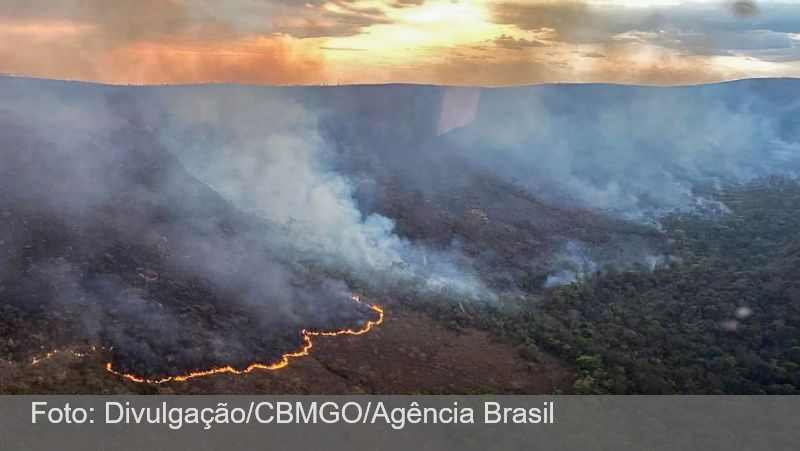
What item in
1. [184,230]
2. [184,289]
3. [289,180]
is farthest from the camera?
[289,180]

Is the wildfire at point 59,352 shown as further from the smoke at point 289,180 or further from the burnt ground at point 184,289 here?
the smoke at point 289,180

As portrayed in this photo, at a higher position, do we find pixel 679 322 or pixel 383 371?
pixel 383 371

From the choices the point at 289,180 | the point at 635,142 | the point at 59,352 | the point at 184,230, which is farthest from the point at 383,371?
the point at 635,142

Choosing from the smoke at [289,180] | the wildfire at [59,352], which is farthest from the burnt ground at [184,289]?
the smoke at [289,180]

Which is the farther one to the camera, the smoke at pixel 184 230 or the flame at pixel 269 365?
the smoke at pixel 184 230

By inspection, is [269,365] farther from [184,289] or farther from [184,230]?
[184,230]

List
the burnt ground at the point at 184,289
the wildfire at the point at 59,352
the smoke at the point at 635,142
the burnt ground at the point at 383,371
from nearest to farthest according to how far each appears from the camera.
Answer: the burnt ground at the point at 383,371 < the wildfire at the point at 59,352 < the burnt ground at the point at 184,289 < the smoke at the point at 635,142

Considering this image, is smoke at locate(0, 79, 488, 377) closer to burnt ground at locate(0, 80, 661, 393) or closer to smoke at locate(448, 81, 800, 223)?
burnt ground at locate(0, 80, 661, 393)

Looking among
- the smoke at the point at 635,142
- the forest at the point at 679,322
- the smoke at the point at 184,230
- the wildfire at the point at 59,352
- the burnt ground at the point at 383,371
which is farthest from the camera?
the smoke at the point at 635,142
